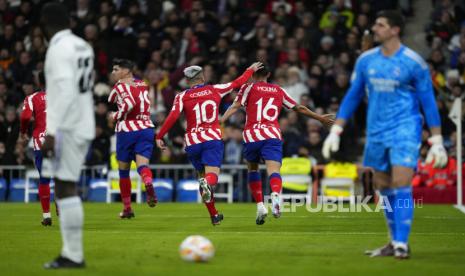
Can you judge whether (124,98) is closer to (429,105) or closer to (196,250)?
(196,250)

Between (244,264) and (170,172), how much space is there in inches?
606

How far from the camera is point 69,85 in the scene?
28.1 feet

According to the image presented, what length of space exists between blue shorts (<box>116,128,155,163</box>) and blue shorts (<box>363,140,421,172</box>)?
24.4ft

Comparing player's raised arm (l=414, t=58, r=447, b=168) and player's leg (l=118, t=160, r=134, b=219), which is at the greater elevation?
player's raised arm (l=414, t=58, r=447, b=168)

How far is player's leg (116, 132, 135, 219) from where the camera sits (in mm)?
16750

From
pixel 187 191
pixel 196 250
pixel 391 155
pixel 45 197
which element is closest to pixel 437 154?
pixel 391 155

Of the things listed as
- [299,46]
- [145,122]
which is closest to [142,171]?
[145,122]

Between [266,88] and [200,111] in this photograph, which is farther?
[266,88]

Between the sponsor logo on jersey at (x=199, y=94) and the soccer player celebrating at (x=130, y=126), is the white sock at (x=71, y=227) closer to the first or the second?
the sponsor logo on jersey at (x=199, y=94)

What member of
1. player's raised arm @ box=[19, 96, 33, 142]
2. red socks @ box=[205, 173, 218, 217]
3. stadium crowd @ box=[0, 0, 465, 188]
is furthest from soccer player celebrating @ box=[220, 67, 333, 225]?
stadium crowd @ box=[0, 0, 465, 188]

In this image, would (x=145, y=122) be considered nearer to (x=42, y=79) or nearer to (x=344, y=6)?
(x=42, y=79)

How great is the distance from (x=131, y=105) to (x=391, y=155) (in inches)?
298

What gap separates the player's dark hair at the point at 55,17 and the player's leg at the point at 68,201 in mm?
1034

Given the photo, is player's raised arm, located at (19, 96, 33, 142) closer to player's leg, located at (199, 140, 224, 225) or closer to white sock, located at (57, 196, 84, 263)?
player's leg, located at (199, 140, 224, 225)
